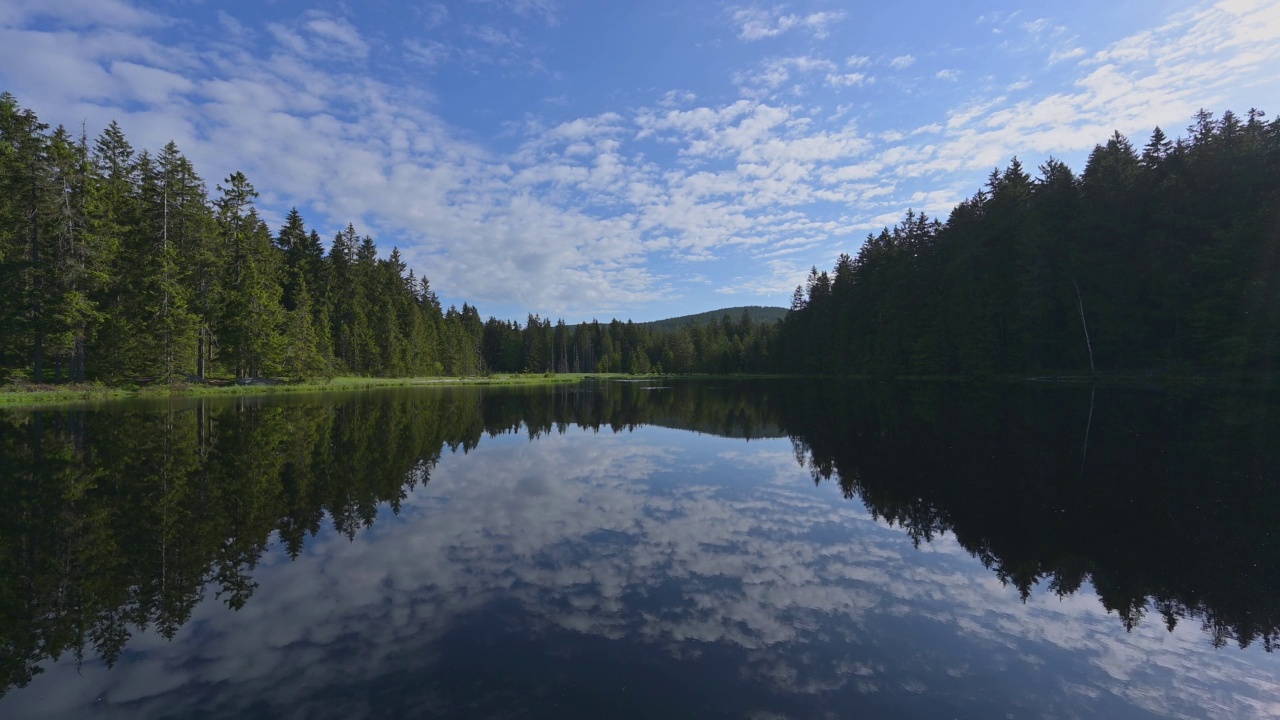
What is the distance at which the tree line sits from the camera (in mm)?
32469

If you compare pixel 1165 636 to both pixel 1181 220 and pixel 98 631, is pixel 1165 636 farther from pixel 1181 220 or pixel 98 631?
pixel 1181 220

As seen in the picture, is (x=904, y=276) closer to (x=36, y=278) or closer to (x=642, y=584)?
(x=642, y=584)

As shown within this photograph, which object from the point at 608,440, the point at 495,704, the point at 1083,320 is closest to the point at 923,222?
the point at 1083,320

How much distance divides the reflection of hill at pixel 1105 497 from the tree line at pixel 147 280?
142 feet

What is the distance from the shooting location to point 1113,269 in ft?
157

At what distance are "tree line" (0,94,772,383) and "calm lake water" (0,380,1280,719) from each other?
2662 cm

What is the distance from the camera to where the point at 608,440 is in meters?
20.1

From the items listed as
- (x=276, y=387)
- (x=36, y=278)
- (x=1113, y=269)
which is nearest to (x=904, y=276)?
(x=1113, y=269)

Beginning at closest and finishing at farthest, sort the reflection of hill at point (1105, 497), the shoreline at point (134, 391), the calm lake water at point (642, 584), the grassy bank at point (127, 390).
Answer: the calm lake water at point (642, 584), the reflection of hill at point (1105, 497), the shoreline at point (134, 391), the grassy bank at point (127, 390)

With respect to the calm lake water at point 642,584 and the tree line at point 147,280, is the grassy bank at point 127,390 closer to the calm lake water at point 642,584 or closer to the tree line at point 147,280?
the tree line at point 147,280

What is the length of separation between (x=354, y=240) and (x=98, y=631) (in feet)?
270

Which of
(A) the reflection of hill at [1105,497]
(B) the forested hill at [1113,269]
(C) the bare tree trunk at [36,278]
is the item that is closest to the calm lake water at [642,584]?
(A) the reflection of hill at [1105,497]

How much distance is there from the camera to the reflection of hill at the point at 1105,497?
6.45m

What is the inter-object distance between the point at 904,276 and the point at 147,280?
79.3 metres
